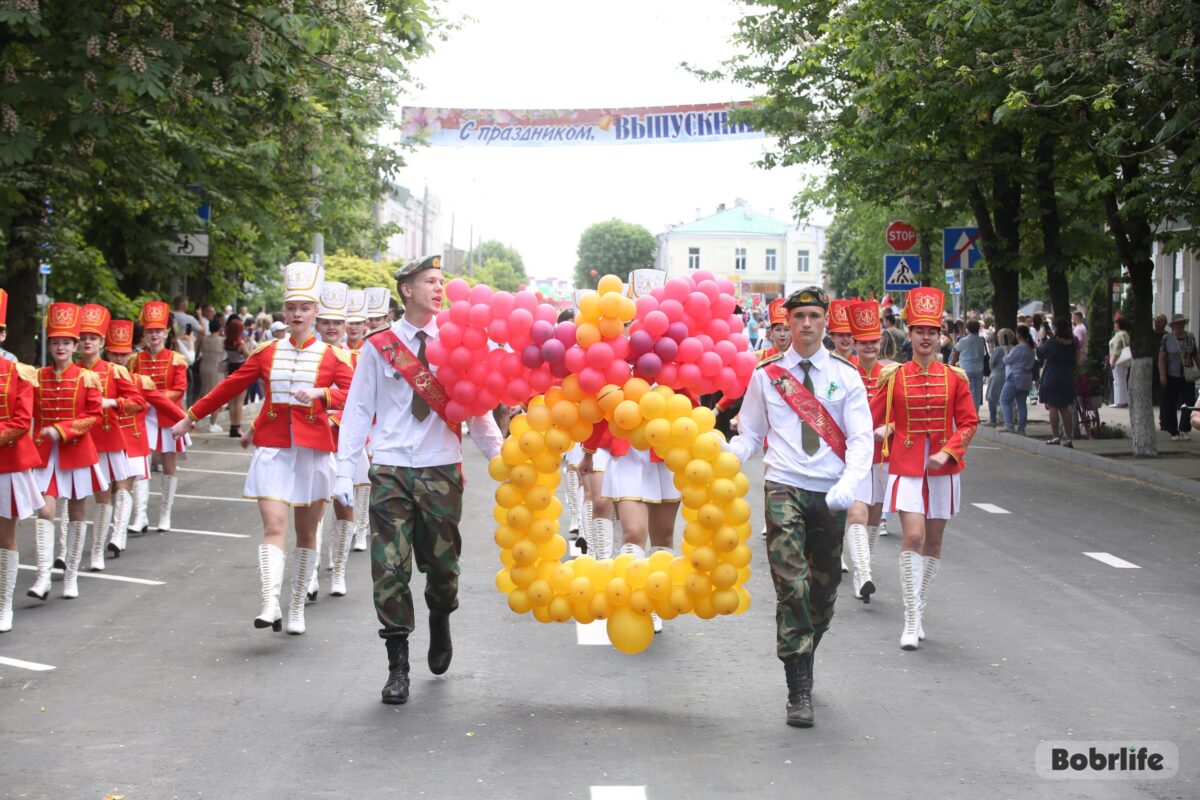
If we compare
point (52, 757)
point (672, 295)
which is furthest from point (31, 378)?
point (672, 295)

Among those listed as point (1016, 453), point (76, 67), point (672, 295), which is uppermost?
point (76, 67)

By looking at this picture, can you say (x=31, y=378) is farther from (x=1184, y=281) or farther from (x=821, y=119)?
(x=1184, y=281)

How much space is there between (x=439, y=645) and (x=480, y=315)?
178 centimetres

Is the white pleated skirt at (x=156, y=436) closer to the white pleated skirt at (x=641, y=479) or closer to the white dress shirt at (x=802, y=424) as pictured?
the white pleated skirt at (x=641, y=479)

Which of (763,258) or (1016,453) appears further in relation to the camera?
(763,258)

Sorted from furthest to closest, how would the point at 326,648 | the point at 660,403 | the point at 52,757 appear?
the point at 326,648
the point at 660,403
the point at 52,757

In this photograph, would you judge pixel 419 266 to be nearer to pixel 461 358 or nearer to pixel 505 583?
pixel 461 358

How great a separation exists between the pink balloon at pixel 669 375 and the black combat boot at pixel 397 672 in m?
1.80

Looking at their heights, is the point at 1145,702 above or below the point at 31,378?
below

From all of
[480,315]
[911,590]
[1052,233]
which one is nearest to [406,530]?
[480,315]

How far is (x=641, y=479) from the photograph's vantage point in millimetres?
8977

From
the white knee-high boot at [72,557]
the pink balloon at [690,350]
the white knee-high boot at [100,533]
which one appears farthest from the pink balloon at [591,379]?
the white knee-high boot at [100,533]

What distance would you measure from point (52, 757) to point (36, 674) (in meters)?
1.87

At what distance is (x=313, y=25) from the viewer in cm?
1516
